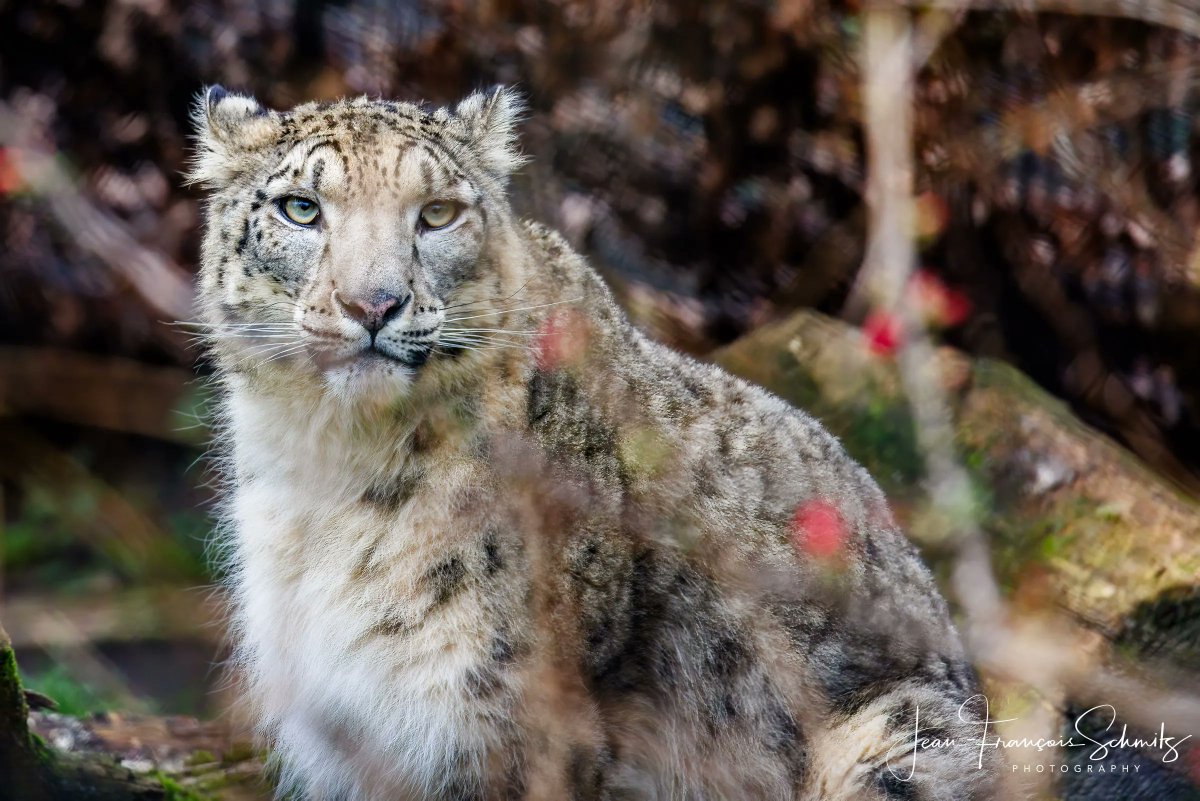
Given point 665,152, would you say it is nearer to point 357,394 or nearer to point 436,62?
point 436,62

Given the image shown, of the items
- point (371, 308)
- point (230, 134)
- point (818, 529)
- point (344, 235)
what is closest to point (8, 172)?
point (230, 134)

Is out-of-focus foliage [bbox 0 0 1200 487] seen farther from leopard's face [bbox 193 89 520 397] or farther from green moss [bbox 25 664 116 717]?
leopard's face [bbox 193 89 520 397]

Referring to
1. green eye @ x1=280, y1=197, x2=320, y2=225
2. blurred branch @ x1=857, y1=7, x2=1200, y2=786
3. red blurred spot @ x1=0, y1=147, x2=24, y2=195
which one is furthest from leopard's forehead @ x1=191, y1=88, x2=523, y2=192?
blurred branch @ x1=857, y1=7, x2=1200, y2=786

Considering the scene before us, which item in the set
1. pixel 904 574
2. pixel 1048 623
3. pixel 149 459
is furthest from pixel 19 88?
pixel 1048 623

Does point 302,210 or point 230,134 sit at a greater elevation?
point 230,134

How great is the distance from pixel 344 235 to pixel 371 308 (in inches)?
14.3

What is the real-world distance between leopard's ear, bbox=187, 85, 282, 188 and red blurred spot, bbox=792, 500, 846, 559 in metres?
2.48

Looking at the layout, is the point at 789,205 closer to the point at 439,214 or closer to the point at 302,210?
the point at 439,214

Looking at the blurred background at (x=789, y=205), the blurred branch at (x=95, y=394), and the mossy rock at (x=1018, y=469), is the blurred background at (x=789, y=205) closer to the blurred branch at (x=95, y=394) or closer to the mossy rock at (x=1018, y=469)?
the mossy rock at (x=1018, y=469)

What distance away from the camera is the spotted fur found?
14.4ft

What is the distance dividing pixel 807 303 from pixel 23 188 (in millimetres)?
6580

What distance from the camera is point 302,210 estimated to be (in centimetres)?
448

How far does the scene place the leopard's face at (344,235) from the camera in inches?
165

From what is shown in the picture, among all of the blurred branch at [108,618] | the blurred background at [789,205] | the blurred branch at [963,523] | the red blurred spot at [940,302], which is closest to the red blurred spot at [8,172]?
the blurred branch at [108,618]
